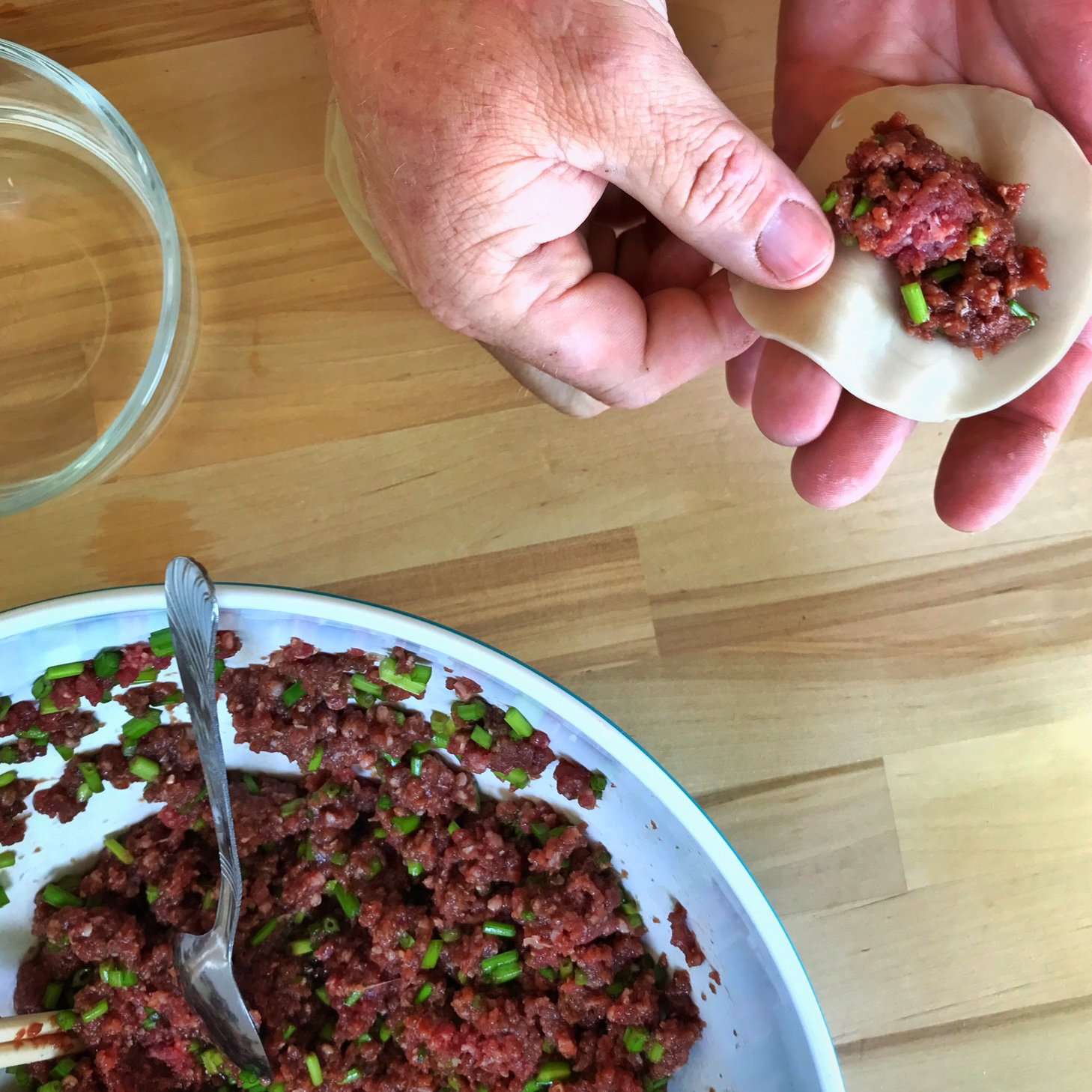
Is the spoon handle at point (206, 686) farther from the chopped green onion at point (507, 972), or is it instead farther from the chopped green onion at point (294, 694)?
the chopped green onion at point (507, 972)

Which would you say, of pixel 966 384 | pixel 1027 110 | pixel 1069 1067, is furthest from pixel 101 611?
pixel 1069 1067

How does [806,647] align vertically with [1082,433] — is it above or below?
below

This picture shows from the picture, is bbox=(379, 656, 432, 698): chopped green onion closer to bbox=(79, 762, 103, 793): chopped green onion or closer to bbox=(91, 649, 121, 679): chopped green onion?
bbox=(91, 649, 121, 679): chopped green onion

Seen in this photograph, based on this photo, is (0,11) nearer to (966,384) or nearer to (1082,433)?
(966,384)

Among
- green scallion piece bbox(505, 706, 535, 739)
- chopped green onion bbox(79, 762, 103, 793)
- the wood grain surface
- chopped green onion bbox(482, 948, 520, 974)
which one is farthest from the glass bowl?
chopped green onion bbox(482, 948, 520, 974)

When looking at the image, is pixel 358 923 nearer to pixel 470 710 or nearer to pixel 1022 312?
pixel 470 710

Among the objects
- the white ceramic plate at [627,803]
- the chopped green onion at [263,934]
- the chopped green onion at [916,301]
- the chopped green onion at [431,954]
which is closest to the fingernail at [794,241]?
the chopped green onion at [916,301]
